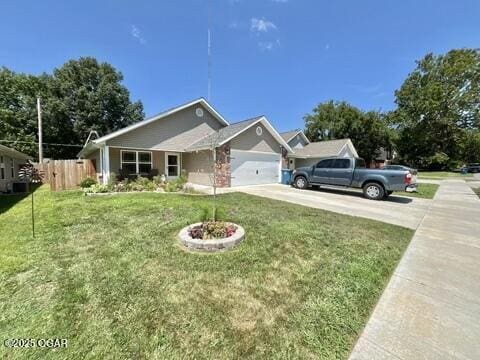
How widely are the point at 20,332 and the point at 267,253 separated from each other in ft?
10.9

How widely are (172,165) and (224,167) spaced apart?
409 centimetres

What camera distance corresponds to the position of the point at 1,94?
1015 inches

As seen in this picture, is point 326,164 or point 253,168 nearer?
point 326,164

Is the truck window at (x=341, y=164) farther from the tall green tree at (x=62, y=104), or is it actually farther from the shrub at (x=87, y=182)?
the tall green tree at (x=62, y=104)

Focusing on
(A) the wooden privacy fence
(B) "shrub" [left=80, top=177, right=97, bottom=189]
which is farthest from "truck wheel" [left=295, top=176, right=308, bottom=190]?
(A) the wooden privacy fence

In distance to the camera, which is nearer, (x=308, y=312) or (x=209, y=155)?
(x=308, y=312)

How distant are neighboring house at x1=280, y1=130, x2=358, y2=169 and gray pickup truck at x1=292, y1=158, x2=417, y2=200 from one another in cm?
646

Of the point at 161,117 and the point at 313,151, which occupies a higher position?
the point at 161,117

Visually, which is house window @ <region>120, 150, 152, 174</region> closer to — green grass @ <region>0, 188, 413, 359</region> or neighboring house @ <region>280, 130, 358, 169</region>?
green grass @ <region>0, 188, 413, 359</region>

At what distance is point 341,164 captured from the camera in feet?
36.9

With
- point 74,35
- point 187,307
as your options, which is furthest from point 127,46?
point 187,307

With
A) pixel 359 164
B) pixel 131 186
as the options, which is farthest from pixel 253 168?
pixel 131 186

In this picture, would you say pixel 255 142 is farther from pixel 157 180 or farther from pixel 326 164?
pixel 157 180

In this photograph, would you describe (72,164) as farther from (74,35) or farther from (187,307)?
(187,307)
